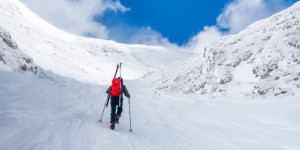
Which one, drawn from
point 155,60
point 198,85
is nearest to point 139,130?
point 198,85

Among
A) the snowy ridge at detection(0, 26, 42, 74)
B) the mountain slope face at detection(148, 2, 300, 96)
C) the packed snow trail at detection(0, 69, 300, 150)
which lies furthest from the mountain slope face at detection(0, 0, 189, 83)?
the mountain slope face at detection(148, 2, 300, 96)

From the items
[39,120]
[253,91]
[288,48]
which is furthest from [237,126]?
[288,48]

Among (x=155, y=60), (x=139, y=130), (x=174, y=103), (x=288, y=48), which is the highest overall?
(x=155, y=60)

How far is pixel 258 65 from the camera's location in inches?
733

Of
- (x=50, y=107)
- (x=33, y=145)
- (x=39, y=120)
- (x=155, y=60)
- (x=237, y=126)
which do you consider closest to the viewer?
(x=33, y=145)

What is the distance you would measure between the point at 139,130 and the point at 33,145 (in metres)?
4.74

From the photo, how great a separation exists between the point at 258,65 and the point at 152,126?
13.6 metres

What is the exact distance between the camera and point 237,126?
10789 millimetres

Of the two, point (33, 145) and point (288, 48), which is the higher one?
point (288, 48)

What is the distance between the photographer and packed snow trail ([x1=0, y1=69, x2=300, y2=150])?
586cm

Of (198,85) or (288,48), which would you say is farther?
(198,85)

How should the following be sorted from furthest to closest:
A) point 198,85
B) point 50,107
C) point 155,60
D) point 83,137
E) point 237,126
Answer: point 155,60 → point 198,85 → point 237,126 → point 50,107 → point 83,137

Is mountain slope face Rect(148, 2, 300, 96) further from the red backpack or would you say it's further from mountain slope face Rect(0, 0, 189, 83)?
mountain slope face Rect(0, 0, 189, 83)

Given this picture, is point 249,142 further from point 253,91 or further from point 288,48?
point 288,48
